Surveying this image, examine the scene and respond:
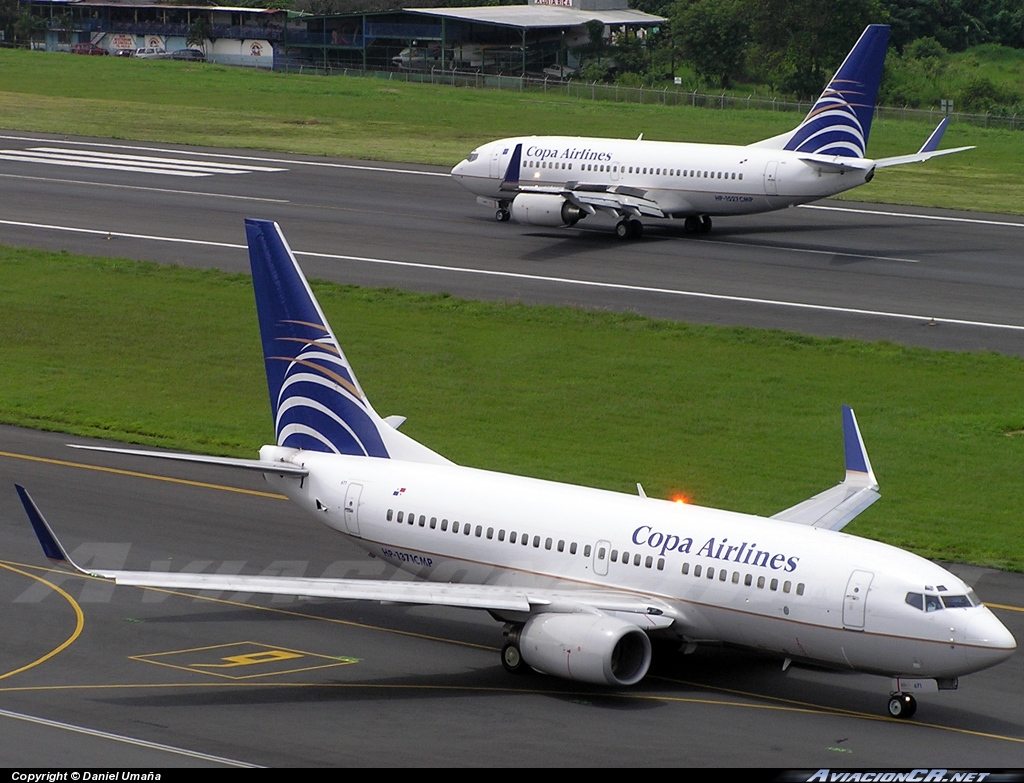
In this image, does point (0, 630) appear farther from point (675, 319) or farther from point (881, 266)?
point (881, 266)

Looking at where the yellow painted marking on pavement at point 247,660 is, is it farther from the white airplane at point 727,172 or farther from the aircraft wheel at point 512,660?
the white airplane at point 727,172

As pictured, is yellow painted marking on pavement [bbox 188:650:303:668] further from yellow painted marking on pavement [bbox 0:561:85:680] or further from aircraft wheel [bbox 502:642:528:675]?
aircraft wheel [bbox 502:642:528:675]

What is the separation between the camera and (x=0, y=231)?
75688 mm

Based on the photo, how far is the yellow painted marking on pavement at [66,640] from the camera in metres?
29.4

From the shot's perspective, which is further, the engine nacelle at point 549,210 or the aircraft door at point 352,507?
the engine nacelle at point 549,210

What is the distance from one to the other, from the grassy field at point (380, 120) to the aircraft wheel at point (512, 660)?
64.9m

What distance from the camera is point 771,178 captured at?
76.2 m

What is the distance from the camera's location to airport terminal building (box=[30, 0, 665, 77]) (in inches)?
6496

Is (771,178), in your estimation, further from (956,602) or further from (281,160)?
(956,602)

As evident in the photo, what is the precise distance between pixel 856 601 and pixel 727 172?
52.1m

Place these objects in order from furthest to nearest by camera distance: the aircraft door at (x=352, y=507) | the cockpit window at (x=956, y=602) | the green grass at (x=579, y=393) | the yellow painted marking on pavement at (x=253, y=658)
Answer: the green grass at (x=579, y=393), the aircraft door at (x=352, y=507), the yellow painted marking on pavement at (x=253, y=658), the cockpit window at (x=956, y=602)

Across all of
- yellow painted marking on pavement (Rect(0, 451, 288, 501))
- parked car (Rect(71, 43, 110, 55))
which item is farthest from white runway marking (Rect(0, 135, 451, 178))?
parked car (Rect(71, 43, 110, 55))

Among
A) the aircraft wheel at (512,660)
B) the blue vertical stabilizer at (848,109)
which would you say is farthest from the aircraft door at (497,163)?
the aircraft wheel at (512,660)

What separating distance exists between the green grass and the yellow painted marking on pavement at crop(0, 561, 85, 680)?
1109cm
